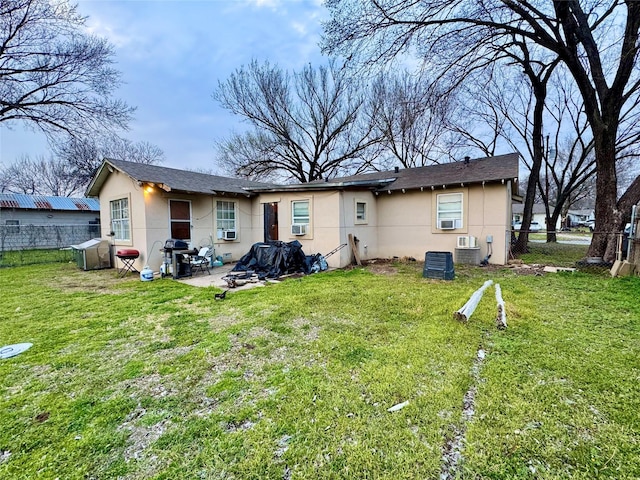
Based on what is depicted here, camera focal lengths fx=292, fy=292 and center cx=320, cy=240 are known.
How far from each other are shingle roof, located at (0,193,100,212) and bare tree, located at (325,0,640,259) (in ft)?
64.5

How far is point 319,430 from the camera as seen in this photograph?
201 cm

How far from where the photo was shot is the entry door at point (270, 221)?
10.1 meters

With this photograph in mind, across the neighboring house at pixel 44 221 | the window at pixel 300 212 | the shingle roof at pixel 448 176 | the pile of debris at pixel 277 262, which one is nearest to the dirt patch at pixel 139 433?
the pile of debris at pixel 277 262

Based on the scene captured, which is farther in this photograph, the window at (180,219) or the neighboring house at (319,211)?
the window at (180,219)

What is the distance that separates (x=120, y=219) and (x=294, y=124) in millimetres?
11573

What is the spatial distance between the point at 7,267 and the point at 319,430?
1371cm

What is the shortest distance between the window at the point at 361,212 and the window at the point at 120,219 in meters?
7.06

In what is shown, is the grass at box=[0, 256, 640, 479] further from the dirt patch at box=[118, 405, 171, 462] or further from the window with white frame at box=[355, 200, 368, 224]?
the window with white frame at box=[355, 200, 368, 224]

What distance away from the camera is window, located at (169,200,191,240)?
879cm

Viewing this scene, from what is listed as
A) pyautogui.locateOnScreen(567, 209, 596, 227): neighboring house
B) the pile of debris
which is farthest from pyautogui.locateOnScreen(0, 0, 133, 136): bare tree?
pyautogui.locateOnScreen(567, 209, 596, 227): neighboring house

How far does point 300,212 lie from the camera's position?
376 inches

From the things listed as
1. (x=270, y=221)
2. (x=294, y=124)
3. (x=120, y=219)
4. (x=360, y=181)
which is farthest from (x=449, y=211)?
(x=294, y=124)

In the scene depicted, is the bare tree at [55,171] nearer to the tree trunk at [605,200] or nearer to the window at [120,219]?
the window at [120,219]

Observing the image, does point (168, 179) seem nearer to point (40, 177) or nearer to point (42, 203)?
point (42, 203)
